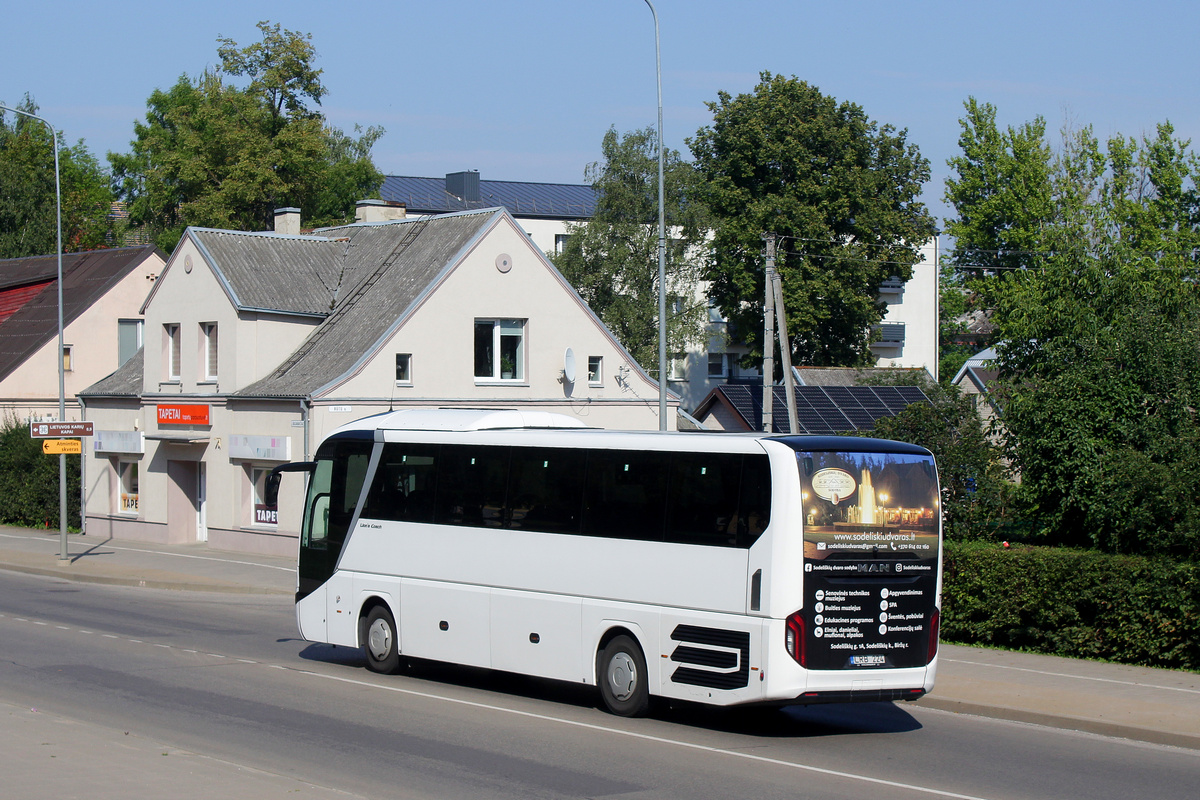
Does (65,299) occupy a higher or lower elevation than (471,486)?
higher

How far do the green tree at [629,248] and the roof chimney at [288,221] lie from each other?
1302 centimetres

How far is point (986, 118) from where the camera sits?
186 ft

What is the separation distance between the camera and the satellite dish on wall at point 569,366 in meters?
32.5

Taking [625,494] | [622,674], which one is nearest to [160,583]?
[622,674]

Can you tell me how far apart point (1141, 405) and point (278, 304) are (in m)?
21.7

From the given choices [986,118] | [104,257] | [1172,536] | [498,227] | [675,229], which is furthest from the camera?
[986,118]

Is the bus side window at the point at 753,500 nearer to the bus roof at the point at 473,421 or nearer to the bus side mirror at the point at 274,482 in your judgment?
the bus roof at the point at 473,421

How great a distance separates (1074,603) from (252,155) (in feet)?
124

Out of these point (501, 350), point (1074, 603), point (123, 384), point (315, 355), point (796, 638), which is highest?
point (501, 350)

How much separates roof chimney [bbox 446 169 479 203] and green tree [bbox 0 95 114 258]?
2103cm

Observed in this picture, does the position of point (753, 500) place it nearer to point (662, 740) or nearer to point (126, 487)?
point (662, 740)

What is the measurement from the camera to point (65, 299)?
150 feet

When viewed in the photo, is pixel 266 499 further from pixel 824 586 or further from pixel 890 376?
pixel 890 376

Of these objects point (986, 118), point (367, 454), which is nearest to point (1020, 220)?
point (986, 118)
